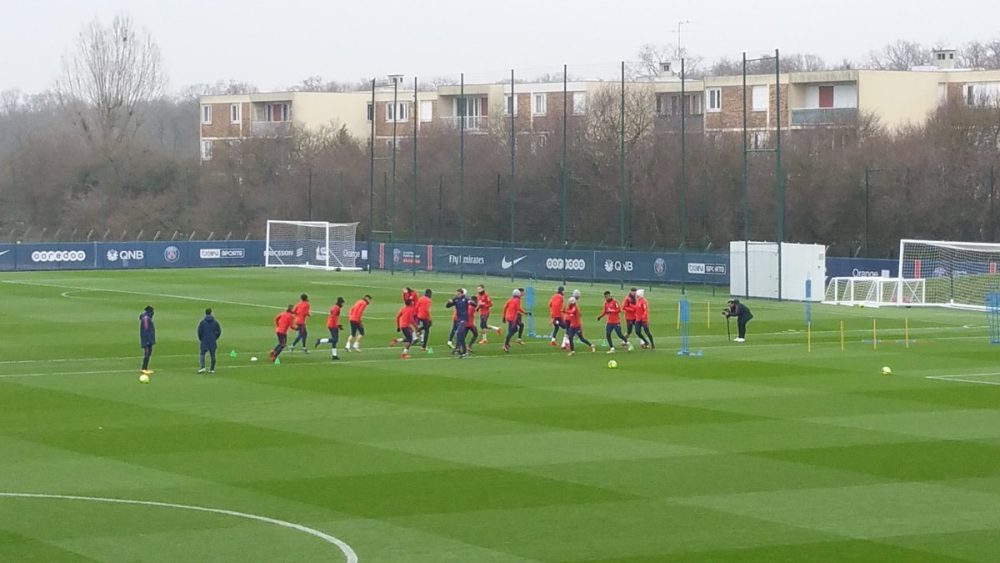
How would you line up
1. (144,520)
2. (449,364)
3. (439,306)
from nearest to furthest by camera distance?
1. (144,520)
2. (449,364)
3. (439,306)

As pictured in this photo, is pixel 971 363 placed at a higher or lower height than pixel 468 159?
lower

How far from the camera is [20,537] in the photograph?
18.2 meters

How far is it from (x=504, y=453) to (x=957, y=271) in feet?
134

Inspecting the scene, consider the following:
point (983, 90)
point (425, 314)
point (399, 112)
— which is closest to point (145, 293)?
point (425, 314)

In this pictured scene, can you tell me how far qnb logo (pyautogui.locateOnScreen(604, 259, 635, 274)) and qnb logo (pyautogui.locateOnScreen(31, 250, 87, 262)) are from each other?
102 feet

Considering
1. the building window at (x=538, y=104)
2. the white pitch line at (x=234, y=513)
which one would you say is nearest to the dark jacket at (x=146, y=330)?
the white pitch line at (x=234, y=513)

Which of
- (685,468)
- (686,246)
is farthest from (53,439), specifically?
(686,246)

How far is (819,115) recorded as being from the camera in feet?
330

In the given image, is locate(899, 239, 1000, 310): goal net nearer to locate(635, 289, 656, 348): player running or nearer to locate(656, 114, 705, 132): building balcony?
Answer: locate(635, 289, 656, 348): player running

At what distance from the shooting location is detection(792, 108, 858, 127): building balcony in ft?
318

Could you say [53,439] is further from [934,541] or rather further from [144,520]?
[934,541]

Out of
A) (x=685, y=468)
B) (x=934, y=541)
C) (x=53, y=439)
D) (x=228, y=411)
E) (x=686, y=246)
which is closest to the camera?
(x=934, y=541)

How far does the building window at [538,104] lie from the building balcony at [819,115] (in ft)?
78.7

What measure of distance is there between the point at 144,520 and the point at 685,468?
7.91 meters
